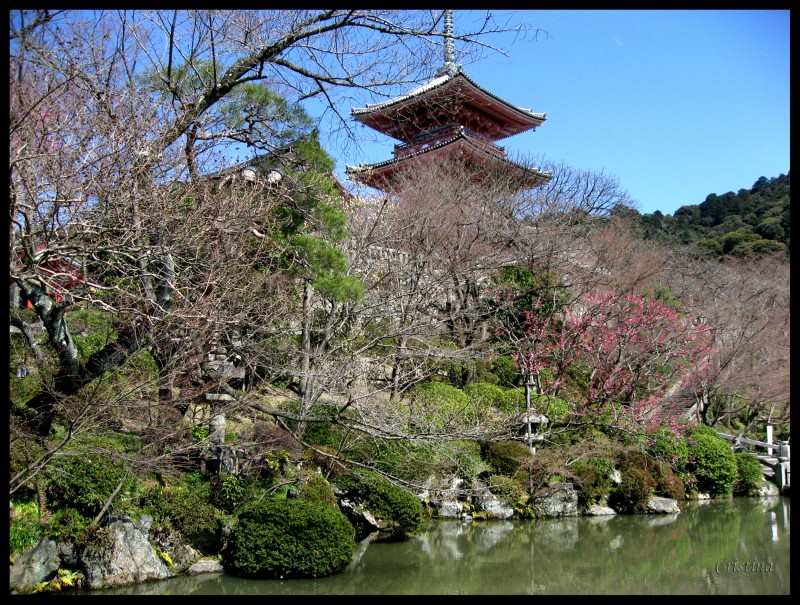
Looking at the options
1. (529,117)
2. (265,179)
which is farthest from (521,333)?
(529,117)

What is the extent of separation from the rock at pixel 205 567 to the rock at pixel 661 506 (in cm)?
701

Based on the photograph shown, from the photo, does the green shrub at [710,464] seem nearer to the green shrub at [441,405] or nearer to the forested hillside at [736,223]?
the green shrub at [441,405]

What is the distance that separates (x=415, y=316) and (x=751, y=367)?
897 centimetres

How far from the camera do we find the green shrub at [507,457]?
32.3ft

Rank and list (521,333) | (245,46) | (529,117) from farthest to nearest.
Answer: (529,117)
(521,333)
(245,46)

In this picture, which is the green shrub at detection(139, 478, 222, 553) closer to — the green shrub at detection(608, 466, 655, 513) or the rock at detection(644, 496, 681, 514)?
the green shrub at detection(608, 466, 655, 513)

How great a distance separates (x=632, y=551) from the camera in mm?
7992

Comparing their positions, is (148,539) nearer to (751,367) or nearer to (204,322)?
(204,322)

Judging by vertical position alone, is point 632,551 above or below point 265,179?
below

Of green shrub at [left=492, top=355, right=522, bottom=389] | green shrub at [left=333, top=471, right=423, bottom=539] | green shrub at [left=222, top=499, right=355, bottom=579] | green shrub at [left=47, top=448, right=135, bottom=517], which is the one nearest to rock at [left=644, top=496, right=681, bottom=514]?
green shrub at [left=492, top=355, right=522, bottom=389]

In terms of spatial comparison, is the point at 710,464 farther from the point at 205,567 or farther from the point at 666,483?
the point at 205,567

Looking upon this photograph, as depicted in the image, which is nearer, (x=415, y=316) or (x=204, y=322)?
(x=204, y=322)

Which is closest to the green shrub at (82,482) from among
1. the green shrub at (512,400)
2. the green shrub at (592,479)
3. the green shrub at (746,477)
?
the green shrub at (512,400)

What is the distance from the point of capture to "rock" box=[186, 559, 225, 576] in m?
6.38
